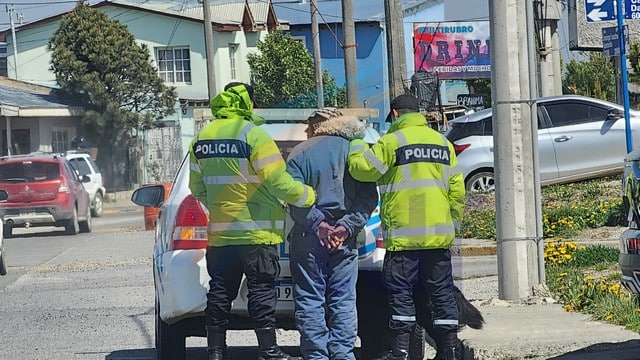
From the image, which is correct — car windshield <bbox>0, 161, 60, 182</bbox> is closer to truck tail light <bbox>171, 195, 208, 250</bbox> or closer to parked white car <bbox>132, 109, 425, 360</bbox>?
parked white car <bbox>132, 109, 425, 360</bbox>

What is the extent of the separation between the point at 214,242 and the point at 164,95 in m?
35.0

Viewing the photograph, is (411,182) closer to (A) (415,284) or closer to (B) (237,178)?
→ (A) (415,284)

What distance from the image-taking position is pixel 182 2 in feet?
182

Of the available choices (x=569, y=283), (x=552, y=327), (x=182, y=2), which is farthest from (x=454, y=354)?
(x=182, y=2)

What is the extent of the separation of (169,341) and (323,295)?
128cm

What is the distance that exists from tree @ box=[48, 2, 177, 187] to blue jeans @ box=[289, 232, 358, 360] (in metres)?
33.1

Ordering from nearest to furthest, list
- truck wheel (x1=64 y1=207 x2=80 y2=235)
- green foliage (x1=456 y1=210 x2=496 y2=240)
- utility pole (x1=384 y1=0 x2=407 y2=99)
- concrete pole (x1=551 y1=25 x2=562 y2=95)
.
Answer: green foliage (x1=456 y1=210 x2=496 y2=240) < utility pole (x1=384 y1=0 x2=407 y2=99) < truck wheel (x1=64 y1=207 x2=80 y2=235) < concrete pole (x1=551 y1=25 x2=562 y2=95)

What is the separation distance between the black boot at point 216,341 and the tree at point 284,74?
3784cm

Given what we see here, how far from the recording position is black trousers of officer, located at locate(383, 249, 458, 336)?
7.14 metres

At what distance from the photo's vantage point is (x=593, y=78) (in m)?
36.6

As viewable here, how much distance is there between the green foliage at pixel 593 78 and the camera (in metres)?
35.8

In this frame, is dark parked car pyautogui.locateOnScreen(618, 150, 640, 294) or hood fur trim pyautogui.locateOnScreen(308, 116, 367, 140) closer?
dark parked car pyautogui.locateOnScreen(618, 150, 640, 294)

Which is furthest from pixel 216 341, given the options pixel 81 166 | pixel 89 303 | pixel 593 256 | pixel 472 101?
pixel 472 101

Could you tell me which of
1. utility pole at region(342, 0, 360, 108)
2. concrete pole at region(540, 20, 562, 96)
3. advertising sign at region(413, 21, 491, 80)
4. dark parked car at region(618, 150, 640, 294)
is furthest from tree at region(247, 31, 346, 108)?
dark parked car at region(618, 150, 640, 294)
